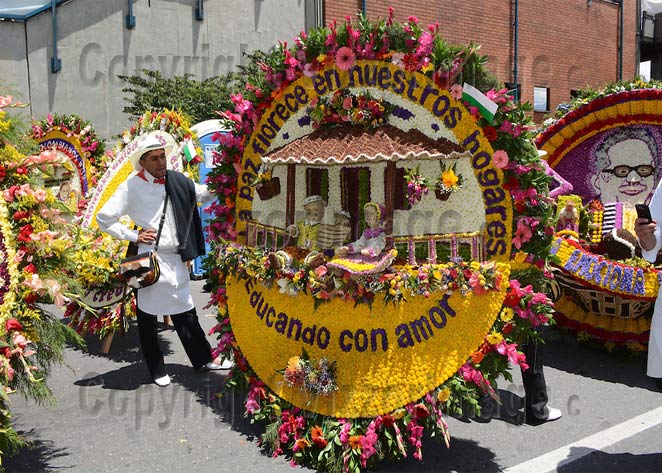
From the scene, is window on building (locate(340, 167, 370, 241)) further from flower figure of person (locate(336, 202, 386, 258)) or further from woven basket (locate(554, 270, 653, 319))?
woven basket (locate(554, 270, 653, 319))

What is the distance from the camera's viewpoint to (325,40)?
12.5 ft

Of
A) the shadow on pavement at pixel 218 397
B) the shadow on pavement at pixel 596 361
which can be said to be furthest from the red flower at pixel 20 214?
the shadow on pavement at pixel 596 361

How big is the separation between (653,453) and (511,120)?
217 cm

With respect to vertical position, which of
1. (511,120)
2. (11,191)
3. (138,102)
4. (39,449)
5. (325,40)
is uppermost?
(138,102)

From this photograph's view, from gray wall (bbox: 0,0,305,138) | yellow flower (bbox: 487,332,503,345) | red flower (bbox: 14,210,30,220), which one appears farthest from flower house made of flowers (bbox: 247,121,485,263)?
gray wall (bbox: 0,0,305,138)

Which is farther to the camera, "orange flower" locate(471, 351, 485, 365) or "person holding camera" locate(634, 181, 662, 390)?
"orange flower" locate(471, 351, 485, 365)

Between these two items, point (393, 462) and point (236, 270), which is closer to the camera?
point (393, 462)

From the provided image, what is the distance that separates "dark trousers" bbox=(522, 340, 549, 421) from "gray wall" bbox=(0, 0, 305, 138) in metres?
12.4

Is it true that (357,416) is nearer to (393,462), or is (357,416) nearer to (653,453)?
(393,462)

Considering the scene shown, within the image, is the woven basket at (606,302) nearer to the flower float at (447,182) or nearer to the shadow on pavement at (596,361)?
the shadow on pavement at (596,361)

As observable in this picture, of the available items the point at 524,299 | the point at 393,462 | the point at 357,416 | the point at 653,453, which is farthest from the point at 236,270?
the point at 653,453

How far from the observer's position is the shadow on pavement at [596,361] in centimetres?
511

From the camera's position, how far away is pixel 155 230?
5.01m

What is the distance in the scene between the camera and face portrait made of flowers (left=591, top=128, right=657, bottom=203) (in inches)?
237
